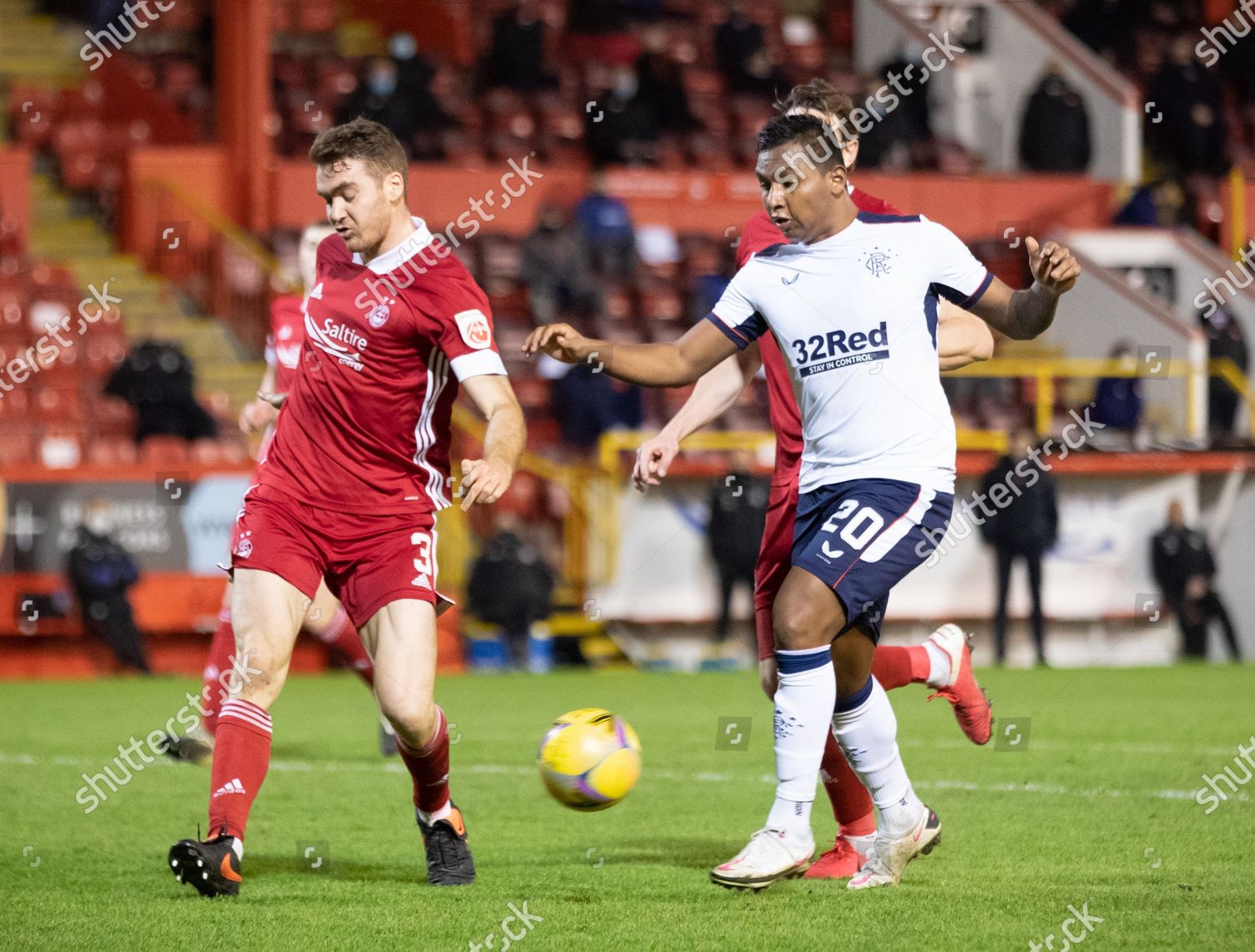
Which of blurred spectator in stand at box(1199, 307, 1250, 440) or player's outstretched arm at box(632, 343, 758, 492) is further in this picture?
blurred spectator in stand at box(1199, 307, 1250, 440)

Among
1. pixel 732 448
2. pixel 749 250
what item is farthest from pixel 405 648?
pixel 732 448

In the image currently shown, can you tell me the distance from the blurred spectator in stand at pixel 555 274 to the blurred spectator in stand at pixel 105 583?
5151 millimetres

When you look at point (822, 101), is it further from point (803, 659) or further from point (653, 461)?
point (803, 659)

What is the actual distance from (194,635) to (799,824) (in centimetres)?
1072

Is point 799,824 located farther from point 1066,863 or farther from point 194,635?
point 194,635

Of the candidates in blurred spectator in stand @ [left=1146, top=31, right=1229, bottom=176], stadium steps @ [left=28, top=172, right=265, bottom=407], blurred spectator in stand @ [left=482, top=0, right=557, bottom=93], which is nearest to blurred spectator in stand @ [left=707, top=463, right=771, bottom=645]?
stadium steps @ [left=28, top=172, right=265, bottom=407]

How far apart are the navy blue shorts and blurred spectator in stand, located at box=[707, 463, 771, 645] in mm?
10365

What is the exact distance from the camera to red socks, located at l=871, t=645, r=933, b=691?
21.0 feet

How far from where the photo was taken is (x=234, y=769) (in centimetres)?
555

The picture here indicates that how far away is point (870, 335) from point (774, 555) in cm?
85

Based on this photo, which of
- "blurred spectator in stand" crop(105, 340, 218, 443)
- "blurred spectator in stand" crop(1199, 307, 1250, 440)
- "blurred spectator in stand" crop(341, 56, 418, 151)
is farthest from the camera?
"blurred spectator in stand" crop(341, 56, 418, 151)

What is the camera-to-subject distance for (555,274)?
18.7 m
